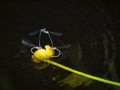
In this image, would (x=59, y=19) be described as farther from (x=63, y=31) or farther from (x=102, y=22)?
(x=102, y=22)

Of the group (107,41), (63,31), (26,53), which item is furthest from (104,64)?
(26,53)

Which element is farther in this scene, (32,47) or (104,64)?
(104,64)

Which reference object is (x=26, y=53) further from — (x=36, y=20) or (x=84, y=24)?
(x=84, y=24)

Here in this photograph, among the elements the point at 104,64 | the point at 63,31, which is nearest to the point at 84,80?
the point at 104,64

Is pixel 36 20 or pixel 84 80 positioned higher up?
pixel 36 20

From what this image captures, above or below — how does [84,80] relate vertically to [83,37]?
below

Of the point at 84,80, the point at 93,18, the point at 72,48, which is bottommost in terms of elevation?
the point at 84,80
